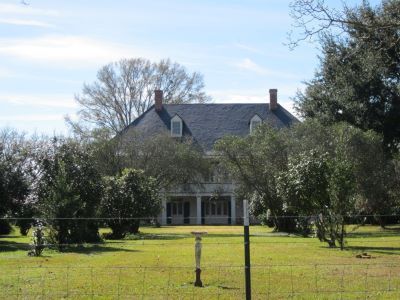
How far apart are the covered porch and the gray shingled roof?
214 inches

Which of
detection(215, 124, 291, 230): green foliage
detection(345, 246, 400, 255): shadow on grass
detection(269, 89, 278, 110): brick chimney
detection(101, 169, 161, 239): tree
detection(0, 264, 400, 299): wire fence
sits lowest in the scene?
detection(0, 264, 400, 299): wire fence

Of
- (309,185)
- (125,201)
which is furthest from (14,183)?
(309,185)

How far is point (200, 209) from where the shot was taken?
2467 inches

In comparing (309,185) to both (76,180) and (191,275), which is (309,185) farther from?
(191,275)

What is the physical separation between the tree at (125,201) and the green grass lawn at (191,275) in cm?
1019

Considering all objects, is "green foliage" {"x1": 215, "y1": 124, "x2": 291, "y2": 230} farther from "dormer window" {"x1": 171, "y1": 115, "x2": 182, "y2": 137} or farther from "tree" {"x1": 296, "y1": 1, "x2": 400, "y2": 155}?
"dormer window" {"x1": 171, "y1": 115, "x2": 182, "y2": 137}

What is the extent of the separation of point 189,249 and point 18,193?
894cm

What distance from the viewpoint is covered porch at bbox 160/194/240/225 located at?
205 feet

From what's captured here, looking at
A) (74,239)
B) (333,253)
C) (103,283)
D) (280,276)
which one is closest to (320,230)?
(333,253)

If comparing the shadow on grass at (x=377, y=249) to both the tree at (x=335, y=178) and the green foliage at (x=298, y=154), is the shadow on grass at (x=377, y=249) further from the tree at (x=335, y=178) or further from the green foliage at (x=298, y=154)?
the green foliage at (x=298, y=154)

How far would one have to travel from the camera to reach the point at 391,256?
20422mm

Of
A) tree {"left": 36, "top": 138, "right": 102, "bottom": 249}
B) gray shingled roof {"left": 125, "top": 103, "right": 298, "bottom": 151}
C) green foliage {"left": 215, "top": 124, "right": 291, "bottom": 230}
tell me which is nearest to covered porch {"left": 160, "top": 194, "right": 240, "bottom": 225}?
gray shingled roof {"left": 125, "top": 103, "right": 298, "bottom": 151}

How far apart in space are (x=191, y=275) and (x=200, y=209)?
4802 cm

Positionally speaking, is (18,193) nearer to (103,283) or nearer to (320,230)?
(320,230)
